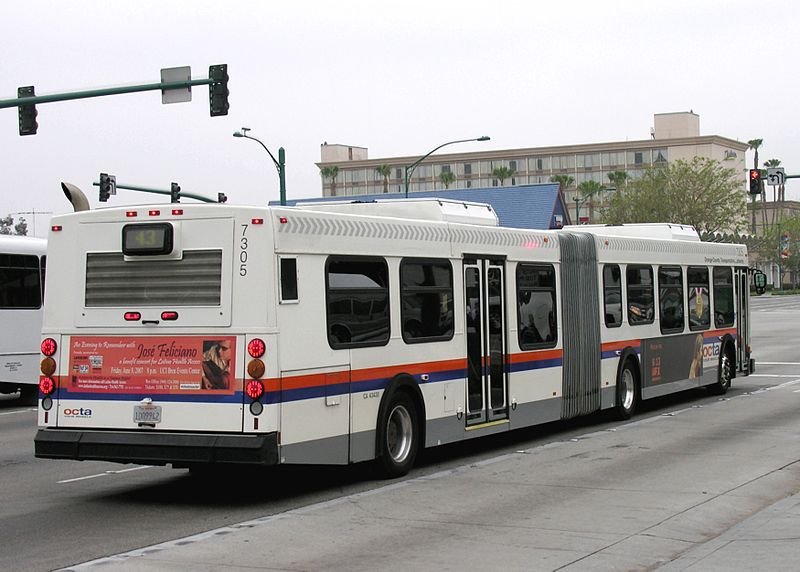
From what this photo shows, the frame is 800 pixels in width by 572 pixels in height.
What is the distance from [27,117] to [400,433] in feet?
49.2

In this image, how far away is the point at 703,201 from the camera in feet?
289

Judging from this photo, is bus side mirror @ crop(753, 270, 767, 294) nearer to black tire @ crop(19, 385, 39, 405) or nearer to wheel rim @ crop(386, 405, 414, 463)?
wheel rim @ crop(386, 405, 414, 463)

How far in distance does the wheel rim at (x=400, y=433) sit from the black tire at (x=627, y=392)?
639 cm

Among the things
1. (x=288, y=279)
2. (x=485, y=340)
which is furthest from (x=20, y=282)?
(x=288, y=279)

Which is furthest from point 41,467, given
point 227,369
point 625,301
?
point 625,301

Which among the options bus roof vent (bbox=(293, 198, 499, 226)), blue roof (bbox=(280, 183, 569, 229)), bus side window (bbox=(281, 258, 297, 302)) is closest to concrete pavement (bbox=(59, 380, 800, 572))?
bus side window (bbox=(281, 258, 297, 302))

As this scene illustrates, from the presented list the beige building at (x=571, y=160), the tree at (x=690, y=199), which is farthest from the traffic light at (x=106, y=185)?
the beige building at (x=571, y=160)

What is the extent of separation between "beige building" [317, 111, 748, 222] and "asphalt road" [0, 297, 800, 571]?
439 feet

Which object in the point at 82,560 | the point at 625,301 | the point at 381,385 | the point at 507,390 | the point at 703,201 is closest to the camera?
the point at 82,560

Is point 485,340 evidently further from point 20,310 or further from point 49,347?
point 20,310

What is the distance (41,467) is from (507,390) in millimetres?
5594

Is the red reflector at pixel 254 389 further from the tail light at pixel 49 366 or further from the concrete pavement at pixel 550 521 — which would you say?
the tail light at pixel 49 366

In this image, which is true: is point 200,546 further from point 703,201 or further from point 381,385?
point 703,201

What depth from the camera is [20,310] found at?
23047 mm
